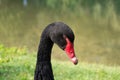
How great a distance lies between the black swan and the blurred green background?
1027 centimetres

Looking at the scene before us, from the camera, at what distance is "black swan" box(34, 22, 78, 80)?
12.8ft

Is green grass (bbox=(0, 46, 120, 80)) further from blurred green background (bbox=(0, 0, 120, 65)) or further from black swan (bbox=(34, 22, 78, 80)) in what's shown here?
blurred green background (bbox=(0, 0, 120, 65))

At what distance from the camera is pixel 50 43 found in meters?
4.38

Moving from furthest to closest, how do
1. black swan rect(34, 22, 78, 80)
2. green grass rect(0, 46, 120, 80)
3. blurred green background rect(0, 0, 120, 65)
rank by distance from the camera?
blurred green background rect(0, 0, 120, 65) < green grass rect(0, 46, 120, 80) < black swan rect(34, 22, 78, 80)

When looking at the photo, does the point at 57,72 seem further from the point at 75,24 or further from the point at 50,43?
the point at 75,24

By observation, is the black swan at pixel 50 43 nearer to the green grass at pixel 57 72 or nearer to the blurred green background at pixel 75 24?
the green grass at pixel 57 72

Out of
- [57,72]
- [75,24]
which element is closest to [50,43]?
[57,72]

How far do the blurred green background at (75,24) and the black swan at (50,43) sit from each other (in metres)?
10.3

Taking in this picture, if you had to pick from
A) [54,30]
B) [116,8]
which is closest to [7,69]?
[54,30]

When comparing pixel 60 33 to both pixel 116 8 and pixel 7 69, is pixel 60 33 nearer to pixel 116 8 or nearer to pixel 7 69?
pixel 7 69

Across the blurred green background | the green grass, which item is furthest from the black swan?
the blurred green background

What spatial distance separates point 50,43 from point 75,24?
21.0m

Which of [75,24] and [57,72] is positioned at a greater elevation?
[75,24]

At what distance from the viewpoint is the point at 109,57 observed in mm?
16812
